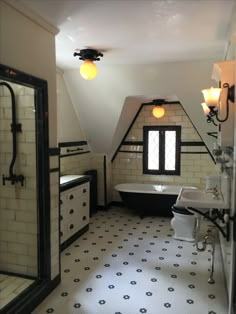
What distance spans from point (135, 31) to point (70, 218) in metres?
2.48

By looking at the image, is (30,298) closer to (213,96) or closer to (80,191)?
(80,191)

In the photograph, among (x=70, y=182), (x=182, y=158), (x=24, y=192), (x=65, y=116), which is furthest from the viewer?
(x=182, y=158)

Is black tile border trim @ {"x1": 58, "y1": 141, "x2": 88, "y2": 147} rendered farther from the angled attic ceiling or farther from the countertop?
the countertop

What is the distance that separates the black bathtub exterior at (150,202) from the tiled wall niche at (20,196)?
2.46m

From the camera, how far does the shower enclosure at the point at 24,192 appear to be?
8.34 ft

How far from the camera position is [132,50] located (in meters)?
3.32

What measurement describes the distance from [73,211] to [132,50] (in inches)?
89.1

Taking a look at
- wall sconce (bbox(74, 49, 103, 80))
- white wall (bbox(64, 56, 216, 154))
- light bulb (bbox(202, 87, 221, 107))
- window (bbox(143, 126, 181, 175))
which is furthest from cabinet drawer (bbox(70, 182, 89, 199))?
light bulb (bbox(202, 87, 221, 107))

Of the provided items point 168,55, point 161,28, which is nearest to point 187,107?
point 168,55

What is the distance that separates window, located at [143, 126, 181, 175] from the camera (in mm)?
5418

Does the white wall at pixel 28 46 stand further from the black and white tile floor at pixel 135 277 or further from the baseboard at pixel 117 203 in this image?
the baseboard at pixel 117 203

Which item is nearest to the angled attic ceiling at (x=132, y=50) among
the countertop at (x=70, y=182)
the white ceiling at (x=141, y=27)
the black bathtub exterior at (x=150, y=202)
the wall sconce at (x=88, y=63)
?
the white ceiling at (x=141, y=27)

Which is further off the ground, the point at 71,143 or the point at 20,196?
the point at 71,143

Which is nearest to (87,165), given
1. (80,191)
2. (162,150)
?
(80,191)
